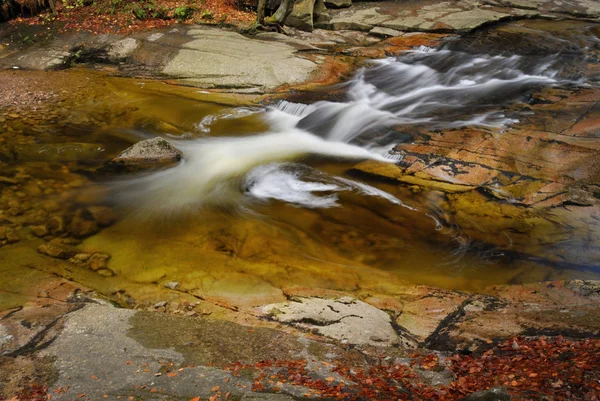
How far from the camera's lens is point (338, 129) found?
10.3m

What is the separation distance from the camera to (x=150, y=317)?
504 centimetres

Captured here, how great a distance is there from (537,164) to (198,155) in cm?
612

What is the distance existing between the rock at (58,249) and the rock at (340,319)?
286 centimetres

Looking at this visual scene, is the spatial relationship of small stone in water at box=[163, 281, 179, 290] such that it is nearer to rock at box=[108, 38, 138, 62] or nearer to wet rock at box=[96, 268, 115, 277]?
wet rock at box=[96, 268, 115, 277]

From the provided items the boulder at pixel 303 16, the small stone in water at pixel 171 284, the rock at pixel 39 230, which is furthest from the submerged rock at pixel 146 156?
the boulder at pixel 303 16

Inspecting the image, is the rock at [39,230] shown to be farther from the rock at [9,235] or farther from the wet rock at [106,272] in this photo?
the wet rock at [106,272]

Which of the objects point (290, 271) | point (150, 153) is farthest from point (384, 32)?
point (290, 271)

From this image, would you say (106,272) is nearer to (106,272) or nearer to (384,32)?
(106,272)

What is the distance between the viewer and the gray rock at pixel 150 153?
9023mm

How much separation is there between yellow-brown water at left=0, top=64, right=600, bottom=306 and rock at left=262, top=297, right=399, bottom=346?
37 centimetres

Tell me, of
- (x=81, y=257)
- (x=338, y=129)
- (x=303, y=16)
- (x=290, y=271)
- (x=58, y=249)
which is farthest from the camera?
(x=303, y=16)

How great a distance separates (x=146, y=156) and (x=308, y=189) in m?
3.13

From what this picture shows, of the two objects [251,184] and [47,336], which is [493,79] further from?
[47,336]

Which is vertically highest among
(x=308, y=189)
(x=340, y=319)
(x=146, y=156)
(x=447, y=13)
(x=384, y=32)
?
(x=447, y=13)
